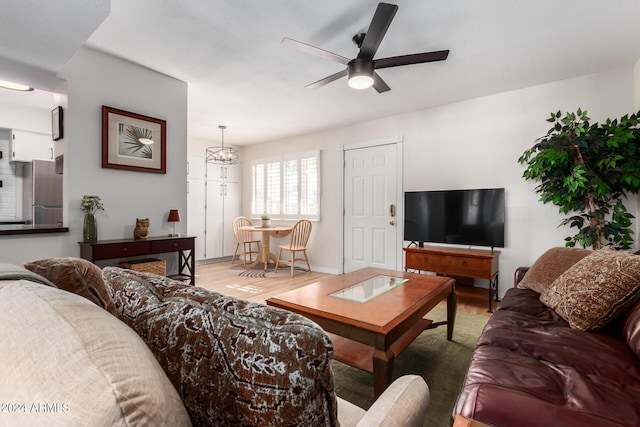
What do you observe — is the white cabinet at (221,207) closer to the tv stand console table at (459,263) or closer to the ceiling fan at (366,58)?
the tv stand console table at (459,263)

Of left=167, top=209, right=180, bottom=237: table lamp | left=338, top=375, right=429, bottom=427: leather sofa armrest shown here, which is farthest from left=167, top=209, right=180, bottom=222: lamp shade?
left=338, top=375, right=429, bottom=427: leather sofa armrest

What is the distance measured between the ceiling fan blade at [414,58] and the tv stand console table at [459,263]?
209 centimetres

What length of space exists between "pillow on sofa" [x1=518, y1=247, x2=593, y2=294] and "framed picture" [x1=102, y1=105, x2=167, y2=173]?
353 centimetres

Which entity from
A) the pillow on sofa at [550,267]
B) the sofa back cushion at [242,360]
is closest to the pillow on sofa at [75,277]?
the sofa back cushion at [242,360]

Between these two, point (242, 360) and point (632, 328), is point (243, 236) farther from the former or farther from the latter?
point (242, 360)

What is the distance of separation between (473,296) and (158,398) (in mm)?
3839

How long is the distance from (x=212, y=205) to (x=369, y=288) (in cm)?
464

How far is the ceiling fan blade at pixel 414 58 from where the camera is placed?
219cm

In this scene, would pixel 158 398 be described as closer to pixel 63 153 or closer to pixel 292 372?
pixel 292 372

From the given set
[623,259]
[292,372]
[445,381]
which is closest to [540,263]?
[623,259]

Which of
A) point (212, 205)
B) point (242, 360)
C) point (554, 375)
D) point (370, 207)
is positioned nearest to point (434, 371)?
point (554, 375)

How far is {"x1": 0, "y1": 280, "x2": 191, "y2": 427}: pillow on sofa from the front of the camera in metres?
0.33

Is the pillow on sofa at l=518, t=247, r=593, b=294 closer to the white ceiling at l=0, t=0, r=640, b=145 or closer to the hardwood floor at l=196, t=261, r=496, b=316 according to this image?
the hardwood floor at l=196, t=261, r=496, b=316

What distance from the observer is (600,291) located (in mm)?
1435
